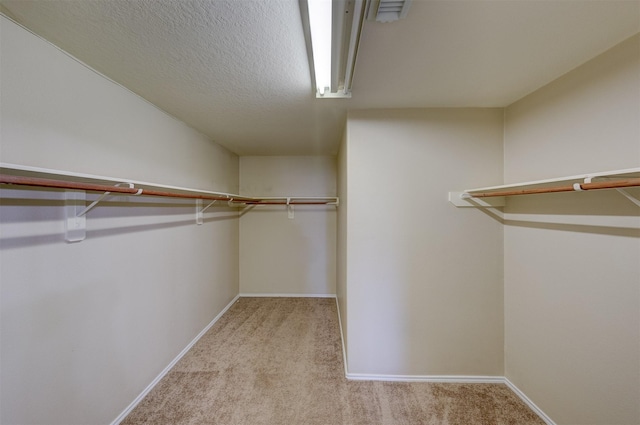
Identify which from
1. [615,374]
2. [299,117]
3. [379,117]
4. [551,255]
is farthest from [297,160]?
[615,374]

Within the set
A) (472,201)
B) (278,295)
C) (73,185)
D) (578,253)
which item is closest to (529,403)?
(578,253)

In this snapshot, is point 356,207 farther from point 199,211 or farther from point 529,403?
point 529,403

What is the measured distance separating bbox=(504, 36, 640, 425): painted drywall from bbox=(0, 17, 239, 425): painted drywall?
2724mm

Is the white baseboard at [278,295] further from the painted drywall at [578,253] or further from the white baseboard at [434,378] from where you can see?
the painted drywall at [578,253]

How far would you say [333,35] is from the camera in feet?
3.00

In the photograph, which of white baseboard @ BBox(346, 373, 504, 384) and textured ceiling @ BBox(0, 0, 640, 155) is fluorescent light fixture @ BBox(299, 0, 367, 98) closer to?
textured ceiling @ BBox(0, 0, 640, 155)

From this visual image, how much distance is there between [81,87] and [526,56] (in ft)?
7.80

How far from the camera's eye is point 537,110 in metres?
1.50

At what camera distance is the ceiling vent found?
2.64ft

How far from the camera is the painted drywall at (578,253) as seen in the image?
42.2 inches

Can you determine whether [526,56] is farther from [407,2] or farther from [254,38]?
[254,38]

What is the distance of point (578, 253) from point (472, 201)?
63cm

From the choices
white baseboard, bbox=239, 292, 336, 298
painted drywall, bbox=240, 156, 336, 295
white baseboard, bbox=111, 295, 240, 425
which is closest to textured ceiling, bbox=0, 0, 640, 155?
painted drywall, bbox=240, 156, 336, 295

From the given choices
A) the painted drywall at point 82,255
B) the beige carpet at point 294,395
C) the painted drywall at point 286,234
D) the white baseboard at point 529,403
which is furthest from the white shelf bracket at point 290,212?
the white baseboard at point 529,403
